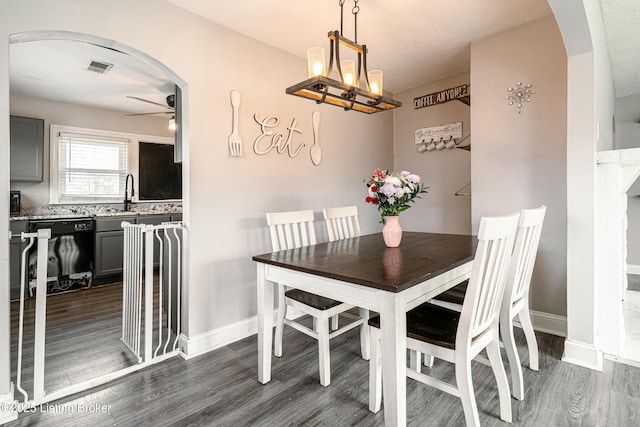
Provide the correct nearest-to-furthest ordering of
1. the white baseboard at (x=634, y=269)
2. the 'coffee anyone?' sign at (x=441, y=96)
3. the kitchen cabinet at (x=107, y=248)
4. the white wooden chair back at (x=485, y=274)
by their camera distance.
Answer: the white wooden chair back at (x=485, y=274) < the 'coffee anyone?' sign at (x=441, y=96) < the kitchen cabinet at (x=107, y=248) < the white baseboard at (x=634, y=269)

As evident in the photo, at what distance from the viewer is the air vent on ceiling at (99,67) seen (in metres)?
3.11

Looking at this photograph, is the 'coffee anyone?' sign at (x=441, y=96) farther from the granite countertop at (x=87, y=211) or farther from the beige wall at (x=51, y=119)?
the beige wall at (x=51, y=119)

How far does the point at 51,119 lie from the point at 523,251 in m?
5.45

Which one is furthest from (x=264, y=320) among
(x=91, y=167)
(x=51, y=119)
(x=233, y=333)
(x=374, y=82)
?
(x=51, y=119)

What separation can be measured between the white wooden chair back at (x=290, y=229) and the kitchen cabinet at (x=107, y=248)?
2981mm

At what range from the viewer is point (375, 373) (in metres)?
1.64

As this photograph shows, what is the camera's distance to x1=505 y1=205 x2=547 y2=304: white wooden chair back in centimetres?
160

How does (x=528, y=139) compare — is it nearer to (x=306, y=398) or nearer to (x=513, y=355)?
(x=513, y=355)

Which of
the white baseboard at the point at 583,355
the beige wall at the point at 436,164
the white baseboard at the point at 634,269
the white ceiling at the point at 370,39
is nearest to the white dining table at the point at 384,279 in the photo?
the white baseboard at the point at 583,355

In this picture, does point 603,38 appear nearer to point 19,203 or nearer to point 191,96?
point 191,96

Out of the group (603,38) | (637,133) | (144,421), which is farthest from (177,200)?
(637,133)

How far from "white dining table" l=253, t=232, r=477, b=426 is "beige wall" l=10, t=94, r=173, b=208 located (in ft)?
13.3

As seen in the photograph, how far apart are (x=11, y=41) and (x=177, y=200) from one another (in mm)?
3916

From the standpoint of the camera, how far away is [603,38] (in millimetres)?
2477
